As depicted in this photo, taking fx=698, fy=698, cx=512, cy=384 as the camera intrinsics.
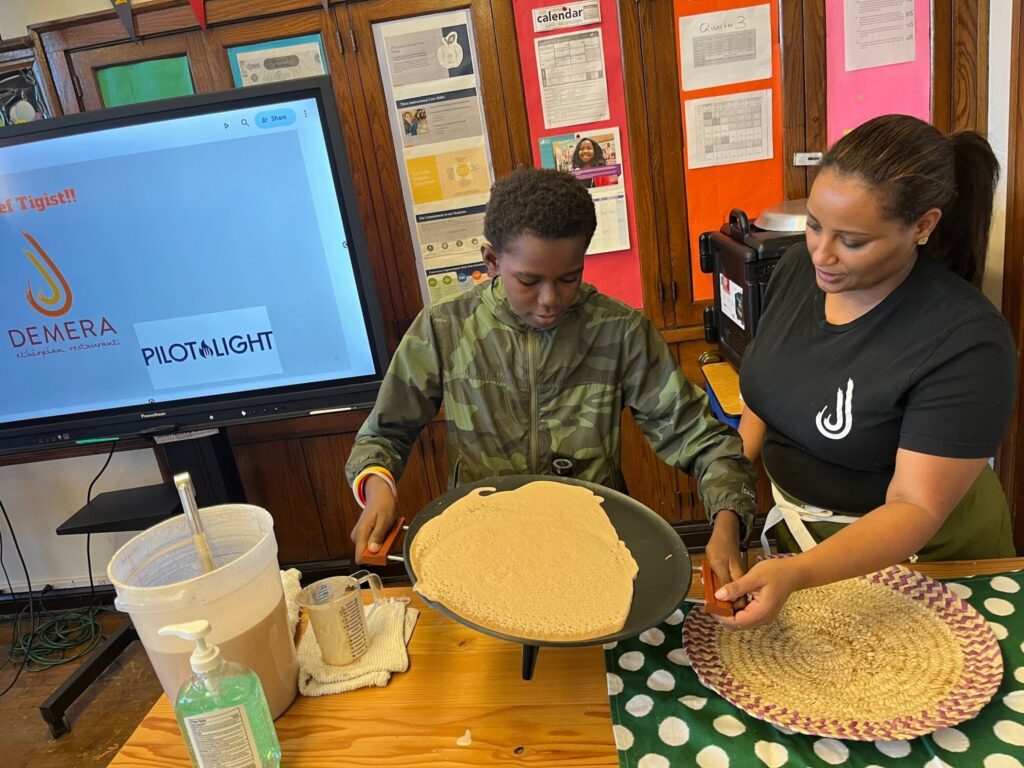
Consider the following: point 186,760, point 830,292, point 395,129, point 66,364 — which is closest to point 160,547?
point 186,760

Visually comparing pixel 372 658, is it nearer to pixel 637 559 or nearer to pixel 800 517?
pixel 637 559

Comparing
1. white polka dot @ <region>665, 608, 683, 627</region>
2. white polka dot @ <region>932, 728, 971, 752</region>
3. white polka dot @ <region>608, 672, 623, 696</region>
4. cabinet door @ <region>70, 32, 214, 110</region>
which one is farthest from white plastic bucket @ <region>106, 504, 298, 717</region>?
cabinet door @ <region>70, 32, 214, 110</region>

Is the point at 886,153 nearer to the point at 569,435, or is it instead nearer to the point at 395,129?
the point at 569,435

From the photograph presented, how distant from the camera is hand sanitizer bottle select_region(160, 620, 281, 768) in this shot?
0.77 m

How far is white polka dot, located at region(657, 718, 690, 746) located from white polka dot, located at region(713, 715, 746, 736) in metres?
0.04

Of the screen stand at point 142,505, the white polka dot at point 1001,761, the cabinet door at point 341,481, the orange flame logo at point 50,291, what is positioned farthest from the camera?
the cabinet door at point 341,481

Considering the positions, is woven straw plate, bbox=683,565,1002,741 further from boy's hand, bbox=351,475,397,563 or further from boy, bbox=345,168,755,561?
boy's hand, bbox=351,475,397,563

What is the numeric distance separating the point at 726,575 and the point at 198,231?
187cm

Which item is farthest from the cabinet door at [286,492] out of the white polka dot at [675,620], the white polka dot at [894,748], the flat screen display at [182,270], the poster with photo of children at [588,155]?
the white polka dot at [894,748]

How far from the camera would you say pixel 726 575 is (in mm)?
961

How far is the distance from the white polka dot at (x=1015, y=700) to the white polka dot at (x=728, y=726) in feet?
1.02

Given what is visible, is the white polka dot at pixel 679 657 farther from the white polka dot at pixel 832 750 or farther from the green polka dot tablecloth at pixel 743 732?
the white polka dot at pixel 832 750

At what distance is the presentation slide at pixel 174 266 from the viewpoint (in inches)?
81.3

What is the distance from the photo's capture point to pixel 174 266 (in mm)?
2168
